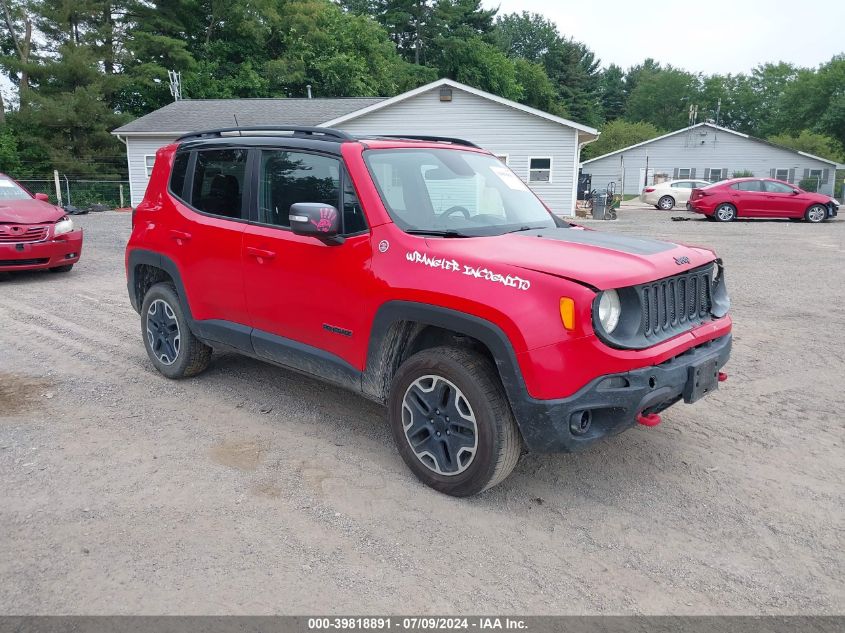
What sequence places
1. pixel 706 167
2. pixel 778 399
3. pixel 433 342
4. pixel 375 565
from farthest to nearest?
pixel 706 167, pixel 778 399, pixel 433 342, pixel 375 565

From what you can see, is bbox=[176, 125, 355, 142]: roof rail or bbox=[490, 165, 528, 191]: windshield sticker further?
bbox=[490, 165, 528, 191]: windshield sticker

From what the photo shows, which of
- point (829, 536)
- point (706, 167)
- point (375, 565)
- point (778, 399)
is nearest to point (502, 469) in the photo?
point (375, 565)

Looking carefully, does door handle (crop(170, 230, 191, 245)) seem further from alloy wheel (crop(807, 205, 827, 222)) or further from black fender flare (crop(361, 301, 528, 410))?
alloy wheel (crop(807, 205, 827, 222))

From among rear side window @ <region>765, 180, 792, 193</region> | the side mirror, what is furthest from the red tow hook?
rear side window @ <region>765, 180, 792, 193</region>

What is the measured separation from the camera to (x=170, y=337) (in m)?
5.55

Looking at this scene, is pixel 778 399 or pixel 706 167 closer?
→ pixel 778 399

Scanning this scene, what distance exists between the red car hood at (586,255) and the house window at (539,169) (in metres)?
21.7

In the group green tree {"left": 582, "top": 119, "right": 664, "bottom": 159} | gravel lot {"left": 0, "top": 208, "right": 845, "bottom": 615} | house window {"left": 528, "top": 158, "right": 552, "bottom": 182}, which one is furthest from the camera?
green tree {"left": 582, "top": 119, "right": 664, "bottom": 159}

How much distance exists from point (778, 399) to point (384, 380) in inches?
128

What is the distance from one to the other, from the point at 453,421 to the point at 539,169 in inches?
899

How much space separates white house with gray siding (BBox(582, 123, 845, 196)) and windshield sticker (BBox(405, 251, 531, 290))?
46.0 m

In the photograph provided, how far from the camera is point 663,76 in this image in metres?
89.4

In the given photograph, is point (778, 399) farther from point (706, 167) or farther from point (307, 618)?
point (706, 167)

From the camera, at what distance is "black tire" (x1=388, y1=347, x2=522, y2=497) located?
134 inches
